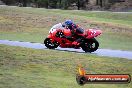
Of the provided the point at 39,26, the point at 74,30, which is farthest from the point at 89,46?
the point at 39,26

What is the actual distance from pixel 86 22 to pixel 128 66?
23965mm

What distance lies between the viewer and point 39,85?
49.0 feet

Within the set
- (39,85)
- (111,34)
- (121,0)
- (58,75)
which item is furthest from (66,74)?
(121,0)

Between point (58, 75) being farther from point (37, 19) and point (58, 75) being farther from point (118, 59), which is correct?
point (37, 19)

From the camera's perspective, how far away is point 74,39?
72.6ft

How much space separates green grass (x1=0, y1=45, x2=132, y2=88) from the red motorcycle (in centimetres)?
128

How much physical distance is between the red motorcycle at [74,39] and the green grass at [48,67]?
1283 millimetres

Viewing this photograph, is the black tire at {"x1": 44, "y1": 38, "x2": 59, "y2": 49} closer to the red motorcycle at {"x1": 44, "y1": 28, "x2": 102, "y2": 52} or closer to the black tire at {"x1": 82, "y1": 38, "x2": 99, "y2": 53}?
the red motorcycle at {"x1": 44, "y1": 28, "x2": 102, "y2": 52}

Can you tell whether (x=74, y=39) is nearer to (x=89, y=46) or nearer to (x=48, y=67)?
(x=89, y=46)

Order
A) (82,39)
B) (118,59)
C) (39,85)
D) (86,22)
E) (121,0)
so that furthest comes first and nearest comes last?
(121,0), (86,22), (82,39), (118,59), (39,85)

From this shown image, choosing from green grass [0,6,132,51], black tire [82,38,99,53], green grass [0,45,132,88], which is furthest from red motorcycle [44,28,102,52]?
green grass [0,6,132,51]

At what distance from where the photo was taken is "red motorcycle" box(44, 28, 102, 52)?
70.8ft

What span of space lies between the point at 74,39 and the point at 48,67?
→ 4.64 m

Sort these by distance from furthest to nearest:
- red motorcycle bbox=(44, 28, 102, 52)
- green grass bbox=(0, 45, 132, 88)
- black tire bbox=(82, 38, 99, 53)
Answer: black tire bbox=(82, 38, 99, 53), red motorcycle bbox=(44, 28, 102, 52), green grass bbox=(0, 45, 132, 88)
